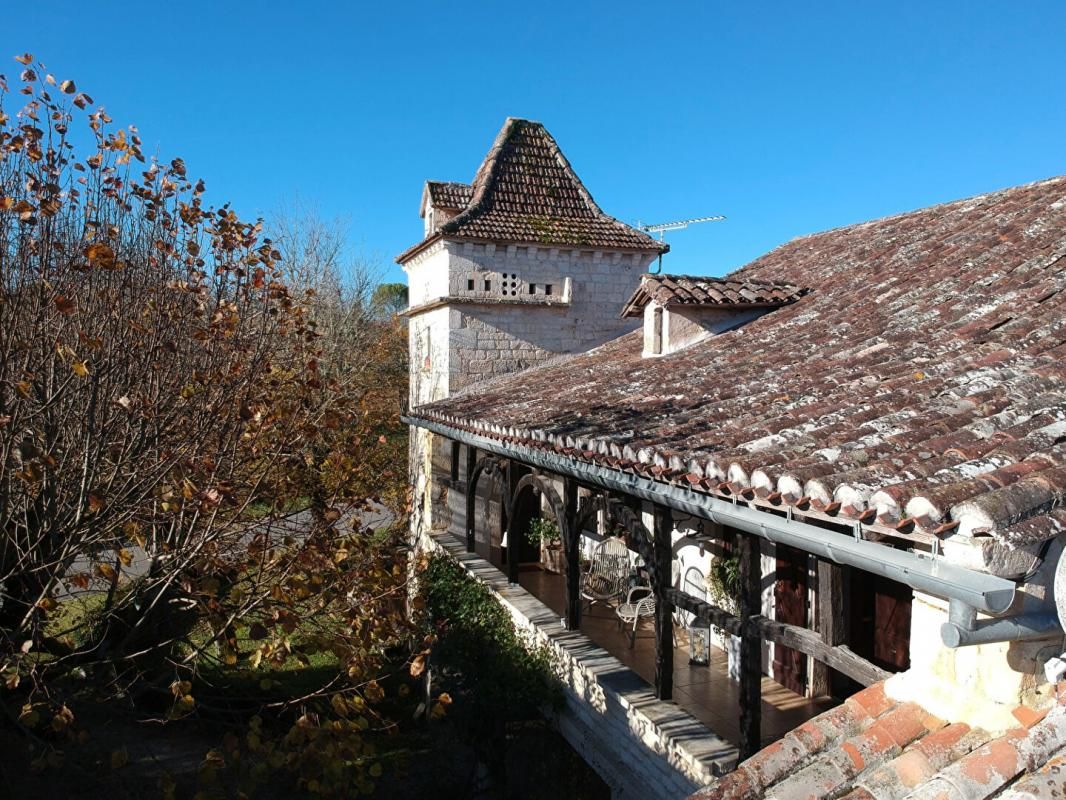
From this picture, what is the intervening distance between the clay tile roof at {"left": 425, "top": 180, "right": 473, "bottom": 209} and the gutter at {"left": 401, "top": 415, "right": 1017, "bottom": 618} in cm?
886

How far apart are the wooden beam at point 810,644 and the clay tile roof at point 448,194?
32.2ft

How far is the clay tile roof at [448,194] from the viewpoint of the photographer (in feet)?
43.6

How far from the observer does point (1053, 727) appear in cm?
256

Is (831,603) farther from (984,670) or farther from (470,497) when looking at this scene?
(470,497)

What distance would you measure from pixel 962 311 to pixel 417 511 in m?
9.87

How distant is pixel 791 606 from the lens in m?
7.46

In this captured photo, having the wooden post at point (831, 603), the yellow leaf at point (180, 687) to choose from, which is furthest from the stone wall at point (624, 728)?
the yellow leaf at point (180, 687)

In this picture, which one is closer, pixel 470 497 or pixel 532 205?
pixel 470 497

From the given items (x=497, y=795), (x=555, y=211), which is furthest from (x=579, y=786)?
(x=555, y=211)

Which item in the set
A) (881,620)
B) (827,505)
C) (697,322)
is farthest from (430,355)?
(827,505)

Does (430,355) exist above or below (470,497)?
above

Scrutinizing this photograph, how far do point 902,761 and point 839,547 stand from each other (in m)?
0.77

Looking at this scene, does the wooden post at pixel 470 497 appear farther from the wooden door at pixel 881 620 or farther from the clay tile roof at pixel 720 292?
the wooden door at pixel 881 620

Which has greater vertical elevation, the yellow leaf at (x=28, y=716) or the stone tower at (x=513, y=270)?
the stone tower at (x=513, y=270)
